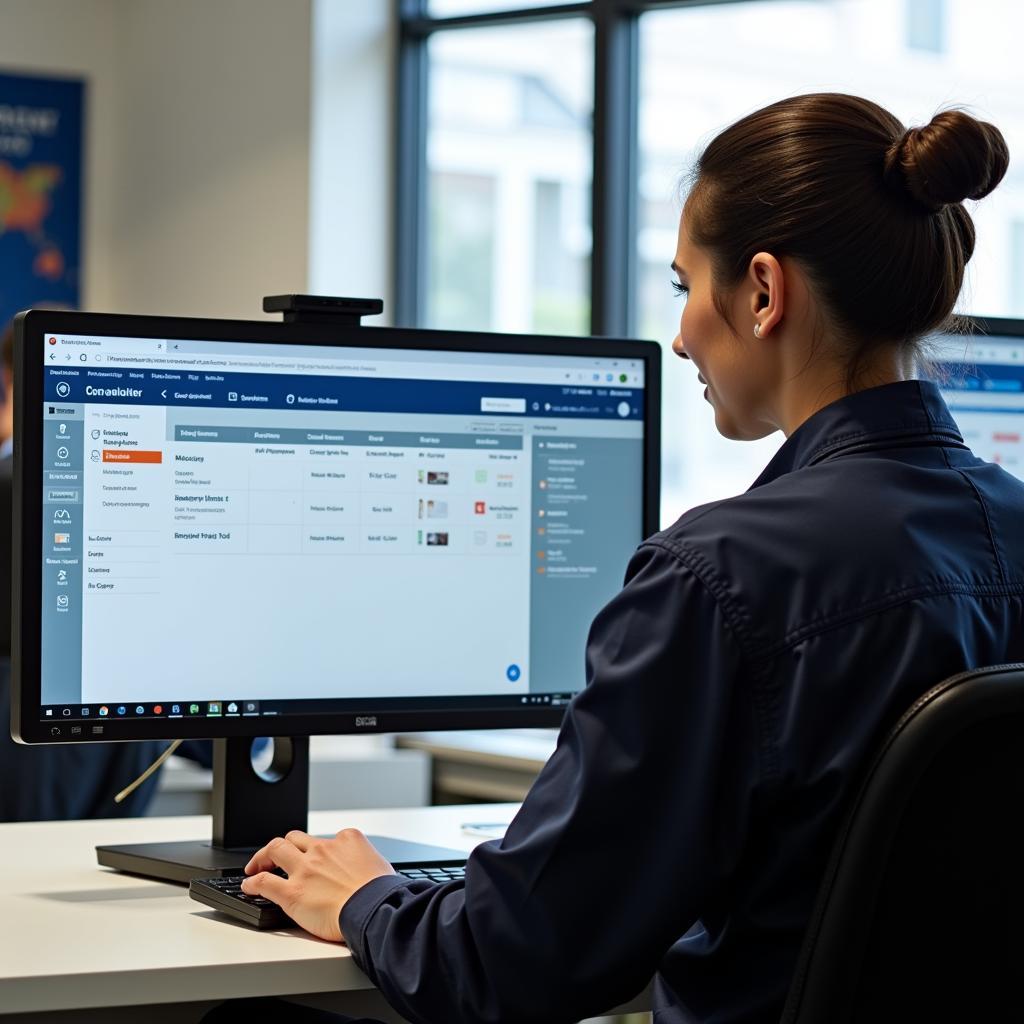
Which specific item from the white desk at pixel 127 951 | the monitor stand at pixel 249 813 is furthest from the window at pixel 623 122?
the white desk at pixel 127 951

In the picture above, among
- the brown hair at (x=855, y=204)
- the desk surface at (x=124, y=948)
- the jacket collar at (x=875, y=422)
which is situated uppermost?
the brown hair at (x=855, y=204)

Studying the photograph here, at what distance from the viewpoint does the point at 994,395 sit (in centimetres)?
202

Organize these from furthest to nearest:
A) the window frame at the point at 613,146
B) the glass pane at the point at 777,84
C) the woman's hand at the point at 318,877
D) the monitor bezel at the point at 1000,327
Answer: the window frame at the point at 613,146 < the glass pane at the point at 777,84 < the monitor bezel at the point at 1000,327 < the woman's hand at the point at 318,877

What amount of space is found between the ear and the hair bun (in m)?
0.10

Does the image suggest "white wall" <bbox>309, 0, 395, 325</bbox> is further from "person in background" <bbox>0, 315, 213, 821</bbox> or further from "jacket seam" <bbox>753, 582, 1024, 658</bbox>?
"jacket seam" <bbox>753, 582, 1024, 658</bbox>

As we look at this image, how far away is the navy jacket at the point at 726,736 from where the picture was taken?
3.23 feet

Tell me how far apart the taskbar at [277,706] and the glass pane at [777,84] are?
1330 mm

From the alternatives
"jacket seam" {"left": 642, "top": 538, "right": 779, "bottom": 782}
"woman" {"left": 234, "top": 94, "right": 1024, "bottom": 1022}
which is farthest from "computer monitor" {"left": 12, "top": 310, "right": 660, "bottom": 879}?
"jacket seam" {"left": 642, "top": 538, "right": 779, "bottom": 782}

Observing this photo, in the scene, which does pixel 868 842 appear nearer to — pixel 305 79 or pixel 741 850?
pixel 741 850

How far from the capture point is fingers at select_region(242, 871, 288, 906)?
50.1 inches

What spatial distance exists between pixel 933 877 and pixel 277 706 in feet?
2.37

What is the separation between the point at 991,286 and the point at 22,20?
2544mm

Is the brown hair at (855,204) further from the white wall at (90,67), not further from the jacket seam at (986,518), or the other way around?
the white wall at (90,67)

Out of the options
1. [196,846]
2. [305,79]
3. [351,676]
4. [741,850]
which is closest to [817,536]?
[741,850]
